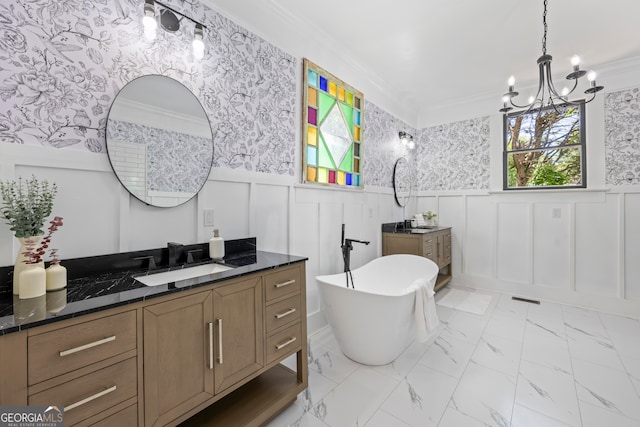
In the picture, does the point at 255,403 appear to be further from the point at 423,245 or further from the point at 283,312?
the point at 423,245

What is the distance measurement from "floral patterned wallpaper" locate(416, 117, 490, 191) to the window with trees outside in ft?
0.95

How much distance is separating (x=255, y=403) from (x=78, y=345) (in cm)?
101

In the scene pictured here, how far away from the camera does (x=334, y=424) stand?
5.05 ft

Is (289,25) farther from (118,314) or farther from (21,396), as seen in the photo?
(21,396)

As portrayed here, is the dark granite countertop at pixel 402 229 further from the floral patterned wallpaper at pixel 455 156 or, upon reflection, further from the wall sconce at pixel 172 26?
the wall sconce at pixel 172 26

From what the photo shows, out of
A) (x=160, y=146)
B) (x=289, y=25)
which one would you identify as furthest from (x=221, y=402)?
(x=289, y=25)

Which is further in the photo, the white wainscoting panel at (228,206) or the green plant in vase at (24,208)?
the white wainscoting panel at (228,206)

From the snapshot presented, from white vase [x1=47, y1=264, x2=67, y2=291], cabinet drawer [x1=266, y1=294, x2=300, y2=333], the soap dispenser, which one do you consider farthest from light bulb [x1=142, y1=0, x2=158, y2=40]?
cabinet drawer [x1=266, y1=294, x2=300, y2=333]

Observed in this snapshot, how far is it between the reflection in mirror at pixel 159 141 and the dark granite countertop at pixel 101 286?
1.23 ft

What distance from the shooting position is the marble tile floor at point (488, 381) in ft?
5.20

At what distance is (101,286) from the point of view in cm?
118

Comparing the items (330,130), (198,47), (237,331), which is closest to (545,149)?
(330,130)

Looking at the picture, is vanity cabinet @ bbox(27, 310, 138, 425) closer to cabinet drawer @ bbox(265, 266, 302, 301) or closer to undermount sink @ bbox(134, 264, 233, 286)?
undermount sink @ bbox(134, 264, 233, 286)

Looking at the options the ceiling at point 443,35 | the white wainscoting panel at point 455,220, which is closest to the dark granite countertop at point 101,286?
the ceiling at point 443,35
